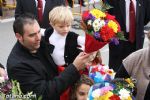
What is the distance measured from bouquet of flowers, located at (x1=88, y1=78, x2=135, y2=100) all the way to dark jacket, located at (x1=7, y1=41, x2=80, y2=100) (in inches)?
14.7

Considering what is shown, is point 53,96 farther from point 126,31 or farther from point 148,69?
point 126,31

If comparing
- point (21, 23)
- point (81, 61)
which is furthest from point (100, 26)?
point (21, 23)

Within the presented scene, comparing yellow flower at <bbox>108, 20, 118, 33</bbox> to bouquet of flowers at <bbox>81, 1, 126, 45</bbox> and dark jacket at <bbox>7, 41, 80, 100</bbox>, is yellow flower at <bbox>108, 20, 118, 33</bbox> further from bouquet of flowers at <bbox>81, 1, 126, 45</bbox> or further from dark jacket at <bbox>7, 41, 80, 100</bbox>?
dark jacket at <bbox>7, 41, 80, 100</bbox>

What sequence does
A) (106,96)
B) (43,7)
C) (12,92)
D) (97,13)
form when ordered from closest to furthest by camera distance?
(12,92), (106,96), (97,13), (43,7)

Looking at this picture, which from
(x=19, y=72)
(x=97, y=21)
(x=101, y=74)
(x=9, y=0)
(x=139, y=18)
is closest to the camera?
(x=19, y=72)

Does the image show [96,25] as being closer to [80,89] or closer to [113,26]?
[113,26]

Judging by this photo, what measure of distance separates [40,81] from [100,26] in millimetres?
733

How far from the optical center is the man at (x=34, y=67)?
3111 millimetres

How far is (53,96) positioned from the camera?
10.4 ft

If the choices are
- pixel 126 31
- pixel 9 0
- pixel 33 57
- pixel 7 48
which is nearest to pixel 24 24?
pixel 33 57

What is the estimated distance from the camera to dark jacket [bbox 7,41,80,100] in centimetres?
311

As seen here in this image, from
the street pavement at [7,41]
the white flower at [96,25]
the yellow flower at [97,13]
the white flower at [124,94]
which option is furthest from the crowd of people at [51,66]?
the street pavement at [7,41]

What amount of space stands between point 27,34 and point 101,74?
1.07 metres

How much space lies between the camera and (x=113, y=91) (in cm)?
280
